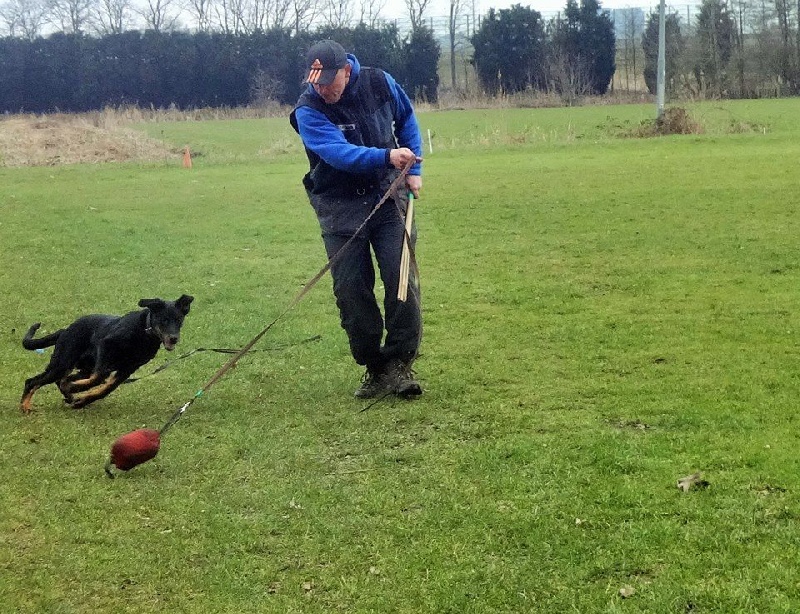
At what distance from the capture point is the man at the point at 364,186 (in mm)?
5703

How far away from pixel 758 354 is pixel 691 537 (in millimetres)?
3074

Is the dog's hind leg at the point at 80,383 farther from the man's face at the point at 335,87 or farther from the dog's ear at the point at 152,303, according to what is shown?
the man's face at the point at 335,87

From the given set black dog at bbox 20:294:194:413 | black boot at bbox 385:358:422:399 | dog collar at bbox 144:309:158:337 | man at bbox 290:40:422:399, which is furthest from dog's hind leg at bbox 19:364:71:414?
black boot at bbox 385:358:422:399

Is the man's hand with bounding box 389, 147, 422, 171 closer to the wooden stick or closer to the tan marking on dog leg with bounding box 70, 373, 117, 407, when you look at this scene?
the wooden stick

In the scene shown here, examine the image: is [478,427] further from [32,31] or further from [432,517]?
[32,31]

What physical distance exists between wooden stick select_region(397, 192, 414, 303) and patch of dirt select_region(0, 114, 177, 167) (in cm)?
2480

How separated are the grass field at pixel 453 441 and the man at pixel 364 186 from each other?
0.36m

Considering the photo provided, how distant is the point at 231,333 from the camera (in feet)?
27.0

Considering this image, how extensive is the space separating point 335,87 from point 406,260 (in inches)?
43.0

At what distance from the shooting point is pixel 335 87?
5.75 meters

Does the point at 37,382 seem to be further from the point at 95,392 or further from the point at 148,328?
the point at 148,328

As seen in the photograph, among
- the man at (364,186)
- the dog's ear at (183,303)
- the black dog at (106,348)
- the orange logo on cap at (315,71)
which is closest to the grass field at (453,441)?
the black dog at (106,348)

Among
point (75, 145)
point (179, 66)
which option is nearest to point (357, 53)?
point (179, 66)

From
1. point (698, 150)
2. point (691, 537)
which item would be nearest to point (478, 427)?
point (691, 537)
